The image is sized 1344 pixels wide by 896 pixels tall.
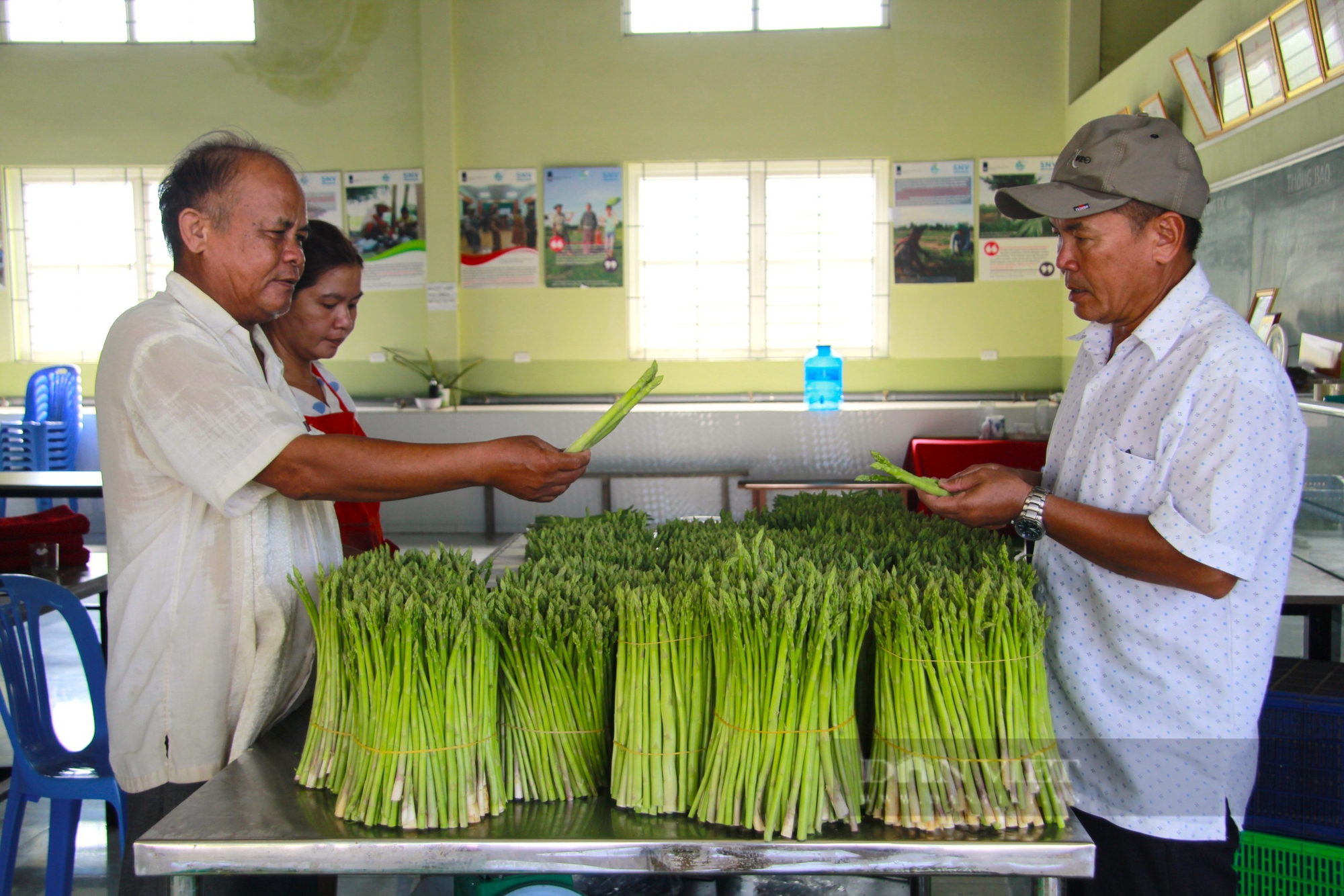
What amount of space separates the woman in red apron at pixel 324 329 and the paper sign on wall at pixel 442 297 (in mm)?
4545

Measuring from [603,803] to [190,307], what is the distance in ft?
3.36

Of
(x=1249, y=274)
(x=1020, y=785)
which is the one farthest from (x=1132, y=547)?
(x=1249, y=274)

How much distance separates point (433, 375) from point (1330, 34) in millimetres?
5467

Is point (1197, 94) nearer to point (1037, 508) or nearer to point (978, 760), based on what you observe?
point (1037, 508)

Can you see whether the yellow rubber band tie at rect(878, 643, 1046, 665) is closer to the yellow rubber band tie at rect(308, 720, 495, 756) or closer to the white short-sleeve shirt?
the yellow rubber band tie at rect(308, 720, 495, 756)

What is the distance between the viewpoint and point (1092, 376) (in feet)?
5.47

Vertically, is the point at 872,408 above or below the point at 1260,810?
above

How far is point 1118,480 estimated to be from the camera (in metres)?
1.48

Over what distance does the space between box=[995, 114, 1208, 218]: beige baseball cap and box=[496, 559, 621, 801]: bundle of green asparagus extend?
95 cm

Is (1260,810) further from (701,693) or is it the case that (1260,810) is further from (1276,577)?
(701,693)

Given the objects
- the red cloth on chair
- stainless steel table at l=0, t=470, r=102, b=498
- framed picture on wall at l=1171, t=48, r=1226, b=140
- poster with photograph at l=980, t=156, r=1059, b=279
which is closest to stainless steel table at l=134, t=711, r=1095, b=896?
the red cloth on chair

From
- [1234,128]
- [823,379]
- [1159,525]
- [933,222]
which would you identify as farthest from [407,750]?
[933,222]

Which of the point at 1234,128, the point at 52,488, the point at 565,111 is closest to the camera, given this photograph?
the point at 52,488

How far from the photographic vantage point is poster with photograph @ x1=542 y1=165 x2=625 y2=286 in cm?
686
